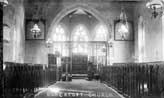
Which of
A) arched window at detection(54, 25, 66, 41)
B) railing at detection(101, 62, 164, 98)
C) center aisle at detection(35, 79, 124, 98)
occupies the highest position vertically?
arched window at detection(54, 25, 66, 41)

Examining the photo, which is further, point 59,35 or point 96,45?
point 59,35

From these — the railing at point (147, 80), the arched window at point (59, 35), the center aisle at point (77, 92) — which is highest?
the arched window at point (59, 35)

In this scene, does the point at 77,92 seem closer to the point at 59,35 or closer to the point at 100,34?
the point at 59,35

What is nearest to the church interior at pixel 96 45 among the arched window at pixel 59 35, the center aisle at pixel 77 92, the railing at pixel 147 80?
the center aisle at pixel 77 92

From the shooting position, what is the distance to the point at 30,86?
618 cm

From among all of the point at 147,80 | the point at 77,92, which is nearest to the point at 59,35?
the point at 77,92

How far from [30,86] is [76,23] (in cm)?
2018

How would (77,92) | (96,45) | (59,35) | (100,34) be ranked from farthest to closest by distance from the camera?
1. (100,34)
2. (59,35)
3. (96,45)
4. (77,92)

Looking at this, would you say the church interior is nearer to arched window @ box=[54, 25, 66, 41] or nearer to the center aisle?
the center aisle

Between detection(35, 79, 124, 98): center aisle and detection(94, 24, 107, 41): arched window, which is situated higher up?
detection(94, 24, 107, 41): arched window

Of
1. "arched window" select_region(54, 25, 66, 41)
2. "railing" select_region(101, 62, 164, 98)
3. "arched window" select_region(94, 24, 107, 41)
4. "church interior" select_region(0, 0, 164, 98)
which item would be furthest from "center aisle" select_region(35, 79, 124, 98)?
"arched window" select_region(94, 24, 107, 41)

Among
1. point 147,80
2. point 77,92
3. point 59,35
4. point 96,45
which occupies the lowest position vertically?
point 77,92

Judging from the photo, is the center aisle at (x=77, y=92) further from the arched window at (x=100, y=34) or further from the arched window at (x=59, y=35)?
the arched window at (x=100, y=34)

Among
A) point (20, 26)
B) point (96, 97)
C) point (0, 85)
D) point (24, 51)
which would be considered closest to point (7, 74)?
point (0, 85)
